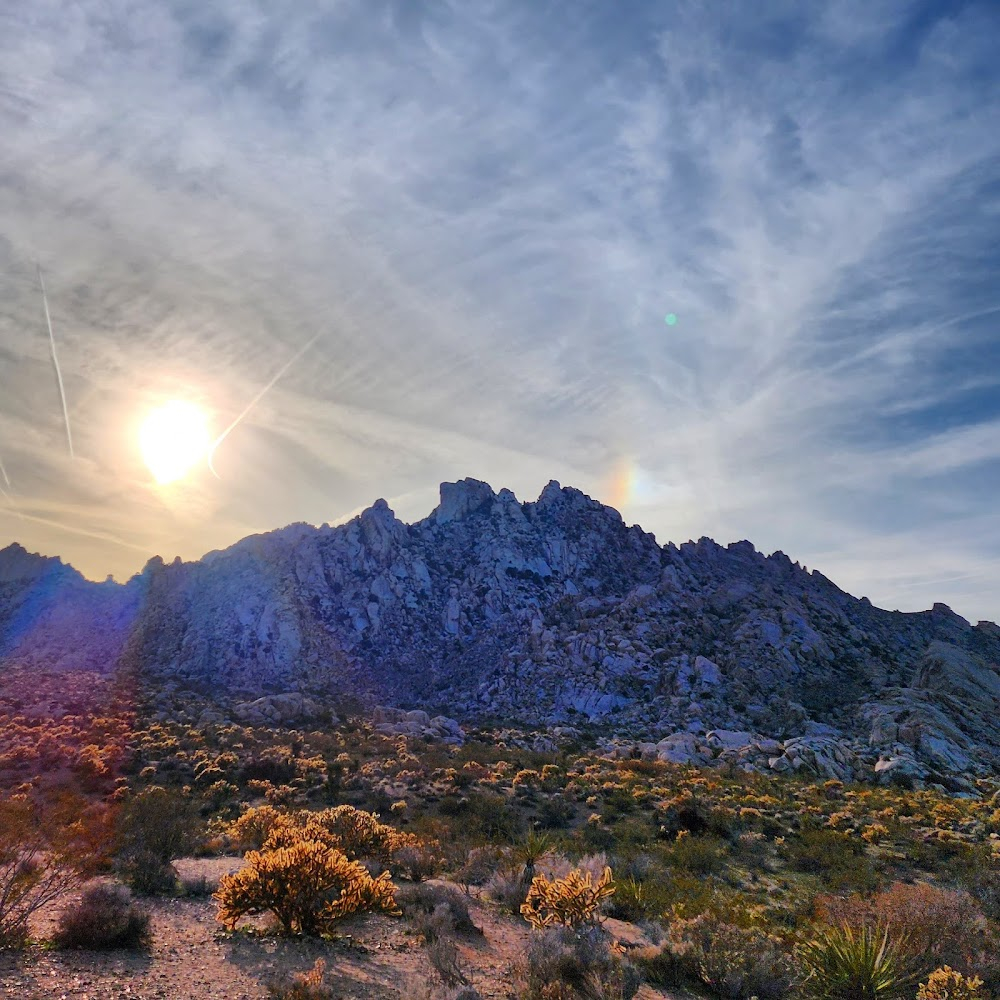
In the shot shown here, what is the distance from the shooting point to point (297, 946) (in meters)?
8.84

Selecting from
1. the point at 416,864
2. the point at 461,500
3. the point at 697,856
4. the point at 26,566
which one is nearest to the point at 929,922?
the point at 697,856

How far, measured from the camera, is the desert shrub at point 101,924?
791 centimetres

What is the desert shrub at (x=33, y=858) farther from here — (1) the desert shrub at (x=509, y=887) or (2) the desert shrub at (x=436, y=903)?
(1) the desert shrub at (x=509, y=887)

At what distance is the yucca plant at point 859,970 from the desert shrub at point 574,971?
2737 millimetres

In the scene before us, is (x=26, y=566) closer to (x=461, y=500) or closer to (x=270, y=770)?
(x=461, y=500)

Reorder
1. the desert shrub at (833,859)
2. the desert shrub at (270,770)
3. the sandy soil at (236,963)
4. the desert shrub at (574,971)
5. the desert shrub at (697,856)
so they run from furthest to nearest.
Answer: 1. the desert shrub at (270,770)
2. the desert shrub at (697,856)
3. the desert shrub at (833,859)
4. the desert shrub at (574,971)
5. the sandy soil at (236,963)

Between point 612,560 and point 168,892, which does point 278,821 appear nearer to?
point 168,892

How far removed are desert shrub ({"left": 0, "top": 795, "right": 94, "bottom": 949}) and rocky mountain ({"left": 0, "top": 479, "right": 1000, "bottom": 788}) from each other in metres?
28.6

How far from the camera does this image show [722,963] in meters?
8.63

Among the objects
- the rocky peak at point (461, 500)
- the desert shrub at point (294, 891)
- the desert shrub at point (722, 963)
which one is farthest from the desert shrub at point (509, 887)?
the rocky peak at point (461, 500)

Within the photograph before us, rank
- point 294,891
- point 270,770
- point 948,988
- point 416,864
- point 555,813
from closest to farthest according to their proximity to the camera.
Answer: point 948,988, point 294,891, point 416,864, point 555,813, point 270,770

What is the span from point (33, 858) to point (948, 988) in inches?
679

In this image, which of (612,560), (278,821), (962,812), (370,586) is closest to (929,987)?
(278,821)

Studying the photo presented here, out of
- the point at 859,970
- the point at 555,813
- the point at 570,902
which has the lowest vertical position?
the point at 859,970
